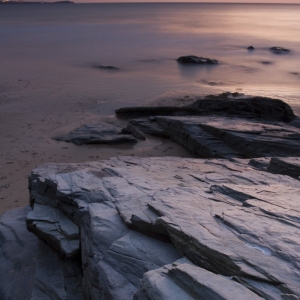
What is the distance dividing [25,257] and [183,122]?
7092 mm

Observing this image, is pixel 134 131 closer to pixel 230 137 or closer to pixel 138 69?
pixel 230 137

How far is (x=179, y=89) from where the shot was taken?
2088 cm

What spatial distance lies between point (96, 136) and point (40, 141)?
173 centimetres

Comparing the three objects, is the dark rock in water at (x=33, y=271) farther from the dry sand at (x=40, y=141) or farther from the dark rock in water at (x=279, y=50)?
the dark rock in water at (x=279, y=50)

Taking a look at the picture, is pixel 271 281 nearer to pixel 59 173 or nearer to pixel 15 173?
pixel 59 173

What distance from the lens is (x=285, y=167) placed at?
711cm

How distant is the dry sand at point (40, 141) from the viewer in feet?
30.3

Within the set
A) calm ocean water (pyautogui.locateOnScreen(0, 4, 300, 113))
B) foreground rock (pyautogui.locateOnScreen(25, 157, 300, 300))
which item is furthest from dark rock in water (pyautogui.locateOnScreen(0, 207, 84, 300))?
calm ocean water (pyautogui.locateOnScreen(0, 4, 300, 113))

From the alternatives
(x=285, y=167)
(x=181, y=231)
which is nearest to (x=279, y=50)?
(x=285, y=167)

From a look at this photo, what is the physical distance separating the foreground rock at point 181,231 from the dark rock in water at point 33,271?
0.41 m

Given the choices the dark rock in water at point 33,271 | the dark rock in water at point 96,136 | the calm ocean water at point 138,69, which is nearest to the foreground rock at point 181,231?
the dark rock in water at point 33,271

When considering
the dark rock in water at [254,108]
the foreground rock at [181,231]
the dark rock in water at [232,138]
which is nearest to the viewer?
the foreground rock at [181,231]

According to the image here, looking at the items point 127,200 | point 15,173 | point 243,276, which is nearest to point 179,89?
point 15,173

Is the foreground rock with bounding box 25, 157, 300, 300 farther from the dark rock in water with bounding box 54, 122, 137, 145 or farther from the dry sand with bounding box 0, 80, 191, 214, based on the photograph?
the dark rock in water with bounding box 54, 122, 137, 145
